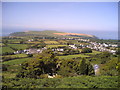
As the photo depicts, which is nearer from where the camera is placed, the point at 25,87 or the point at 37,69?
the point at 25,87

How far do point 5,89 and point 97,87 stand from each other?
5.04 ft

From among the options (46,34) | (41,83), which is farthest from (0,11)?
(46,34)

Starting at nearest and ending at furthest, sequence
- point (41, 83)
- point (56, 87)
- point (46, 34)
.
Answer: point (56, 87) → point (41, 83) → point (46, 34)

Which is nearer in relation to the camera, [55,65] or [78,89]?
[78,89]

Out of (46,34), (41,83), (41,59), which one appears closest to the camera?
(41,83)

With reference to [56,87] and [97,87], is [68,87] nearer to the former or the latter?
[56,87]

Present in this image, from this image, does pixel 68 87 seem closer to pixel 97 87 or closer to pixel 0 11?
pixel 97 87

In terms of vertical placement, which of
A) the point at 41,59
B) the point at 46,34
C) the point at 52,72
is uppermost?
the point at 46,34

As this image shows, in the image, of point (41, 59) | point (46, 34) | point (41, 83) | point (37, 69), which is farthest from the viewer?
point (46, 34)

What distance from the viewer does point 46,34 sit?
14.2m

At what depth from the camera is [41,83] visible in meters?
2.22

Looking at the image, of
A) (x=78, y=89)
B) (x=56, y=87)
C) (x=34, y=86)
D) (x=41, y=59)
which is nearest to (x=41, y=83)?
(x=34, y=86)

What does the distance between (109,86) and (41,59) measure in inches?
73.3

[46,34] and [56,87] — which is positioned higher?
[46,34]
